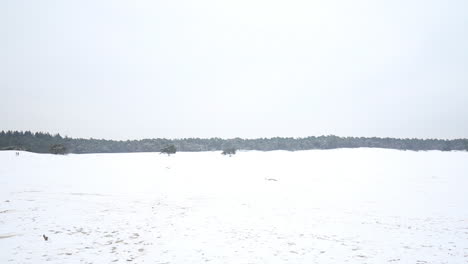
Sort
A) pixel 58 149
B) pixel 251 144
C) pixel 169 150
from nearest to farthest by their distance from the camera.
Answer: pixel 58 149, pixel 169 150, pixel 251 144

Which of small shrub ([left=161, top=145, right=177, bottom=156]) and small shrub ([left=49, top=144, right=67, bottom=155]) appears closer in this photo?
small shrub ([left=49, top=144, right=67, bottom=155])

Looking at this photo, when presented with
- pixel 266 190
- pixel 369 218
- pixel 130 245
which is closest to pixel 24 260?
Result: pixel 130 245

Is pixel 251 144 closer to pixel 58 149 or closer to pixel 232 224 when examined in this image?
pixel 58 149

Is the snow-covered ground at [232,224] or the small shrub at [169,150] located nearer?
the snow-covered ground at [232,224]

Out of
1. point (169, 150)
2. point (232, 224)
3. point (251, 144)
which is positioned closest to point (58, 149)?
point (169, 150)

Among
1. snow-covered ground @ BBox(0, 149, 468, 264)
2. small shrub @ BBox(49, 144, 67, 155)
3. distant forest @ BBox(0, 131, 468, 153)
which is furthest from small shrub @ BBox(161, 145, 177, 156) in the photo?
snow-covered ground @ BBox(0, 149, 468, 264)

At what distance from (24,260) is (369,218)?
12648 mm

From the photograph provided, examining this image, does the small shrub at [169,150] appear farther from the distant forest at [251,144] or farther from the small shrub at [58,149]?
the distant forest at [251,144]

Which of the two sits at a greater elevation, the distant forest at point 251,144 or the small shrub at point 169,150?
the distant forest at point 251,144

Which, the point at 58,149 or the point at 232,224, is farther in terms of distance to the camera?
the point at 58,149

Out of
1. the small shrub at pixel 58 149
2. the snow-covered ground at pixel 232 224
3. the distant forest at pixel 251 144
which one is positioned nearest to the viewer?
the snow-covered ground at pixel 232 224

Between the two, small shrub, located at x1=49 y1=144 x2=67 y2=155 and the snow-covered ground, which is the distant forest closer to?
small shrub, located at x1=49 y1=144 x2=67 y2=155

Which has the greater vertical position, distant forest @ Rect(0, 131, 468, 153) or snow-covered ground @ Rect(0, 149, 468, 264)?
distant forest @ Rect(0, 131, 468, 153)

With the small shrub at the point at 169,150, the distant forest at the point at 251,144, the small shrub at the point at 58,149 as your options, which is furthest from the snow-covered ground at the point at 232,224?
the distant forest at the point at 251,144
